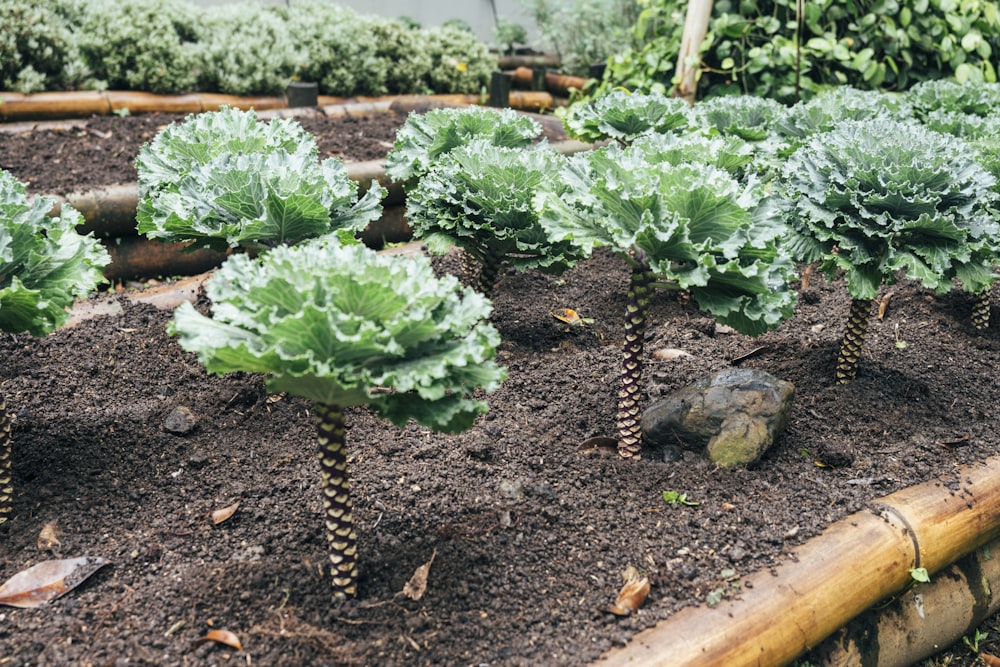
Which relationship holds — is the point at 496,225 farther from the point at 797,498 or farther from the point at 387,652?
the point at 387,652

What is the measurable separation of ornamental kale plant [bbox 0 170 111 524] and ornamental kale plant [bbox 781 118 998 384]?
2.38m

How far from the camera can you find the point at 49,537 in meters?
2.39

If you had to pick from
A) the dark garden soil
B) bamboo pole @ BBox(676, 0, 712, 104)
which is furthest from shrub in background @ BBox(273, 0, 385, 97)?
the dark garden soil

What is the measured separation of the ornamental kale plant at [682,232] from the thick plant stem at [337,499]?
0.94 meters

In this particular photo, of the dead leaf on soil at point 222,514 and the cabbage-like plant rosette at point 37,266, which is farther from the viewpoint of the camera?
the dead leaf on soil at point 222,514

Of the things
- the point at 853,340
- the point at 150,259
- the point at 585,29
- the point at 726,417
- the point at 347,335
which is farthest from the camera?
the point at 585,29

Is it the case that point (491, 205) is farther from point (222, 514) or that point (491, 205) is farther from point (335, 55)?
point (335, 55)

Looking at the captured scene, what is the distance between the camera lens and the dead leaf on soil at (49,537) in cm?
236

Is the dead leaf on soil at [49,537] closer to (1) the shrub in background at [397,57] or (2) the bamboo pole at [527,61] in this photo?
(1) the shrub in background at [397,57]

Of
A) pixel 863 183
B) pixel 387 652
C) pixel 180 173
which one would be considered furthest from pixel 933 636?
pixel 180 173

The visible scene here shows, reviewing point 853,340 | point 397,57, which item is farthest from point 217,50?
point 853,340

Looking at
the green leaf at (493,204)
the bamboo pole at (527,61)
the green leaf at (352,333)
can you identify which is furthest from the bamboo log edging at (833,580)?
the bamboo pole at (527,61)

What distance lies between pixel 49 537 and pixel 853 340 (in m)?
2.86

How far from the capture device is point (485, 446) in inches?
113
